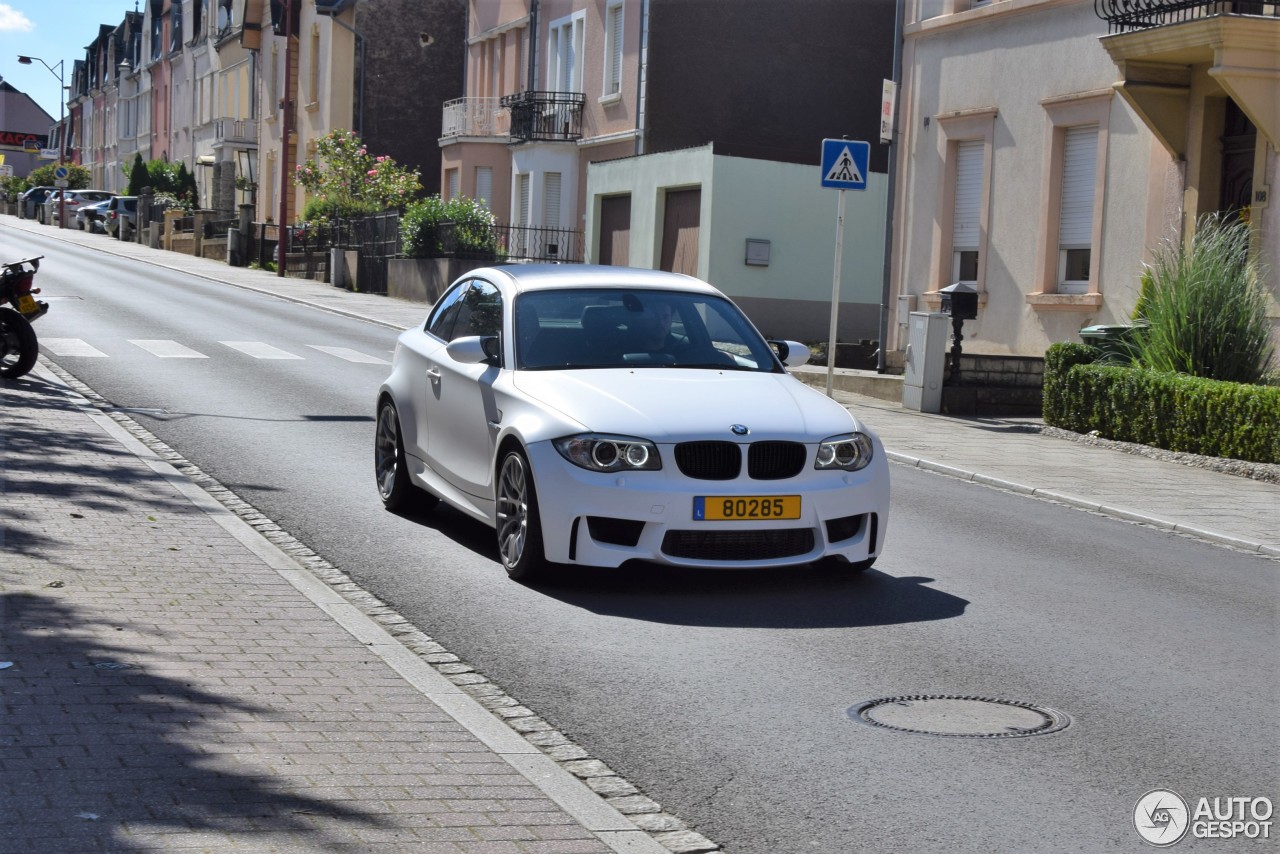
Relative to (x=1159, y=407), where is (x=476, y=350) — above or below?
above

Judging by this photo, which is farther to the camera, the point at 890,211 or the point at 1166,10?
the point at 890,211

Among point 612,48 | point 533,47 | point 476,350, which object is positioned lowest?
point 476,350

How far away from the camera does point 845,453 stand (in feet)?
28.0

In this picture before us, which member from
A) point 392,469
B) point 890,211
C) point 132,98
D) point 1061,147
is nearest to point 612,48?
point 890,211

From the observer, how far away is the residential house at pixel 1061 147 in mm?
19078

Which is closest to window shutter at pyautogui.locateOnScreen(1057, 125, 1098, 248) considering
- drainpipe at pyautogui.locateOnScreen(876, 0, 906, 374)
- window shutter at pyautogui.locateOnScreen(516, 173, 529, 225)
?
drainpipe at pyautogui.locateOnScreen(876, 0, 906, 374)

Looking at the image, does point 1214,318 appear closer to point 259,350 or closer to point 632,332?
point 632,332

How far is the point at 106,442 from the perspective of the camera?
43.1 feet

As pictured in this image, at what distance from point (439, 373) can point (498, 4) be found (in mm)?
37949

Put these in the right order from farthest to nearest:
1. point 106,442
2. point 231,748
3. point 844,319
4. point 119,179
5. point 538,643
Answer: point 119,179 → point 844,319 → point 106,442 → point 538,643 → point 231,748

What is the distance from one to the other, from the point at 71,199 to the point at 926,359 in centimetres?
6538

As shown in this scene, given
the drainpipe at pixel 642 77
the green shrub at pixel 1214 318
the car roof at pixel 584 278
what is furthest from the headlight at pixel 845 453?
the drainpipe at pixel 642 77

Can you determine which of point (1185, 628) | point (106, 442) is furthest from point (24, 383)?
point (1185, 628)

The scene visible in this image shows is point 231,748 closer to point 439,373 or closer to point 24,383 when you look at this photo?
point 439,373
